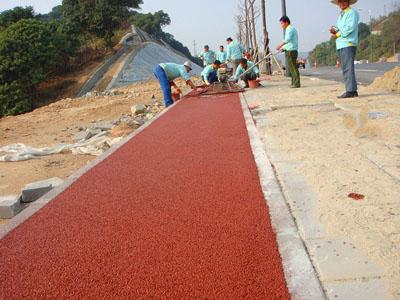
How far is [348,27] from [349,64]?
67 centimetres

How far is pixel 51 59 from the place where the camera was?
2711 cm

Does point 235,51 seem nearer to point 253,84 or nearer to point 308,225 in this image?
point 253,84

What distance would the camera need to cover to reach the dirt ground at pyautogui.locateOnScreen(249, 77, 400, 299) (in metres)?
2.44

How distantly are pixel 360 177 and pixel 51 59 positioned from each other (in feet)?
88.1

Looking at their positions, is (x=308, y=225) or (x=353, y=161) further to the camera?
(x=353, y=161)

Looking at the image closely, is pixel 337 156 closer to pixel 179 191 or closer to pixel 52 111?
pixel 179 191

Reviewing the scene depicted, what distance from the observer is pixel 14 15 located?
105 ft

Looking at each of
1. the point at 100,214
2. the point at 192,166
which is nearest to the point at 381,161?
Result: the point at 192,166

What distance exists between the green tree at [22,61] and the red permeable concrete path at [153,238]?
2184 cm

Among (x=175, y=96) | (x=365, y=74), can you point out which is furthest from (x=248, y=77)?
(x=365, y=74)

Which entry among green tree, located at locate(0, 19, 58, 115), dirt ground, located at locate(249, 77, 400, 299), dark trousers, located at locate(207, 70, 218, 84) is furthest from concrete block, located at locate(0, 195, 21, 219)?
green tree, located at locate(0, 19, 58, 115)

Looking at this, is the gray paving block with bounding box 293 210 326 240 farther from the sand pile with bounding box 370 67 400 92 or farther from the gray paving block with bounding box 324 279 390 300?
the sand pile with bounding box 370 67 400 92

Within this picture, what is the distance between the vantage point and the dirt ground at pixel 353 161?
96.0 inches

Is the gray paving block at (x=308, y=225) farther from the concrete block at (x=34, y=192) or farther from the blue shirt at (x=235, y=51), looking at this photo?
the blue shirt at (x=235, y=51)
